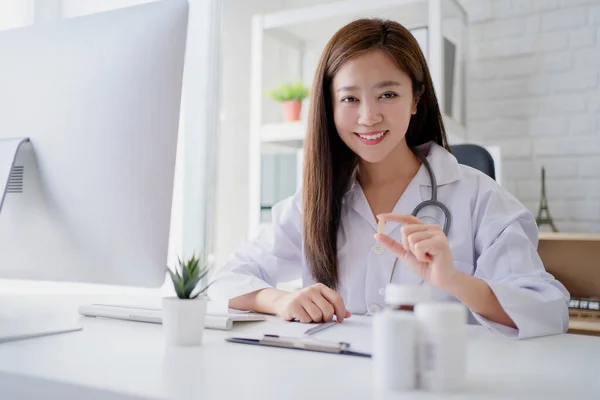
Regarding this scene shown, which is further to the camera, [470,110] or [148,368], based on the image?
[470,110]

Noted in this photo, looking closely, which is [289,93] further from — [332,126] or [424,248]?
[424,248]

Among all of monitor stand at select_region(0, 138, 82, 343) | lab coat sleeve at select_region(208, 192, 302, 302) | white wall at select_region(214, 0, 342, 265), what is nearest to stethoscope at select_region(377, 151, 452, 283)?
lab coat sleeve at select_region(208, 192, 302, 302)

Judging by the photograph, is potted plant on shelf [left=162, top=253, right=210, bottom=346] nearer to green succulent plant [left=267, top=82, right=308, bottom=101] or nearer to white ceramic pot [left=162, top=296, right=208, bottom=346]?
white ceramic pot [left=162, top=296, right=208, bottom=346]

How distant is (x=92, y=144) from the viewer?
32.2 inches

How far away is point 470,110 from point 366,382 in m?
2.29

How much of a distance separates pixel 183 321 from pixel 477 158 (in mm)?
1068

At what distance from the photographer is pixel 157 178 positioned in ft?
2.54

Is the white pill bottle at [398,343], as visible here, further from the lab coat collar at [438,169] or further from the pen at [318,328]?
the lab coat collar at [438,169]

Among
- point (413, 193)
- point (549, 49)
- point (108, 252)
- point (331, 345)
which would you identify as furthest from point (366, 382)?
point (549, 49)

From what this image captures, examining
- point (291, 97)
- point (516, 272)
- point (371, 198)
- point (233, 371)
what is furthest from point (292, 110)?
point (233, 371)

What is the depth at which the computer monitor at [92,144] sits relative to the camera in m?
0.78

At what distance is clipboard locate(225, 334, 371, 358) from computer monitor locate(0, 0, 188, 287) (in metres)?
0.15

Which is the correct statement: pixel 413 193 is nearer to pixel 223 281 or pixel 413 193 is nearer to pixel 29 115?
pixel 223 281

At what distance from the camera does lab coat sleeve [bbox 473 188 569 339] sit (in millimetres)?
910
